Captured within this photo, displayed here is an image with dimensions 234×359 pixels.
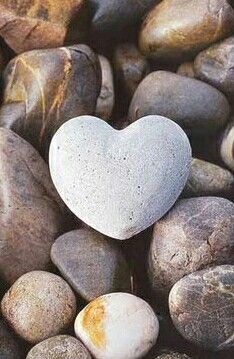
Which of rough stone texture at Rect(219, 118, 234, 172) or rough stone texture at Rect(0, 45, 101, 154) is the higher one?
rough stone texture at Rect(0, 45, 101, 154)

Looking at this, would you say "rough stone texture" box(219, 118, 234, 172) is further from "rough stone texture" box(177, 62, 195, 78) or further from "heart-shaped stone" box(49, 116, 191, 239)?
"heart-shaped stone" box(49, 116, 191, 239)

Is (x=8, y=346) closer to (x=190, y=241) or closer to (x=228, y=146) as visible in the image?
(x=190, y=241)

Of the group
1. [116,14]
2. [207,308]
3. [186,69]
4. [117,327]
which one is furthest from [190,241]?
[116,14]

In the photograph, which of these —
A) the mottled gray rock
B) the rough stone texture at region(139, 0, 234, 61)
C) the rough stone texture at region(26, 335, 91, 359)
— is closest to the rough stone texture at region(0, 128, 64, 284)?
the mottled gray rock

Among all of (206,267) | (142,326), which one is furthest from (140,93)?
(142,326)

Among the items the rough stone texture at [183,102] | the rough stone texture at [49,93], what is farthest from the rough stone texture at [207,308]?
the rough stone texture at [49,93]

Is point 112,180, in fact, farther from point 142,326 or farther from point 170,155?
point 142,326

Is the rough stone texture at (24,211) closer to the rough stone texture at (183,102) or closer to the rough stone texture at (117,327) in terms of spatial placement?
the rough stone texture at (117,327)
